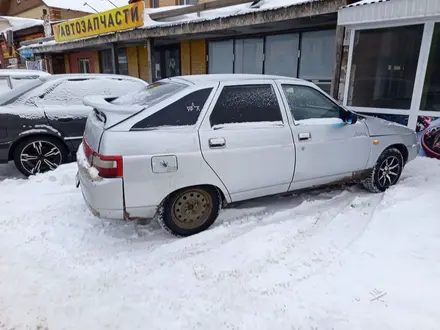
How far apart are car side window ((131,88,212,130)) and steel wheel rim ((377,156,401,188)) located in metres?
2.76

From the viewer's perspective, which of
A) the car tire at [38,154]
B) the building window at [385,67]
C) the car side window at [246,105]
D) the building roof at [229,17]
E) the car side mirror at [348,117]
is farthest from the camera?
the building roof at [229,17]

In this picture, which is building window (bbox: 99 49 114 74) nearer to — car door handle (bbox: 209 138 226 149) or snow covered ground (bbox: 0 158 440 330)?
snow covered ground (bbox: 0 158 440 330)

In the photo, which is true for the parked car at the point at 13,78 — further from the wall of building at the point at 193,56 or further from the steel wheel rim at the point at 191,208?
the steel wheel rim at the point at 191,208

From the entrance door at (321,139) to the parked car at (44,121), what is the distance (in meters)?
2.99

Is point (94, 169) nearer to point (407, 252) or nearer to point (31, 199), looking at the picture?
point (31, 199)

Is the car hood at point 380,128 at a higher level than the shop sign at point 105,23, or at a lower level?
lower

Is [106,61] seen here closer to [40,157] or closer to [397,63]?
[40,157]

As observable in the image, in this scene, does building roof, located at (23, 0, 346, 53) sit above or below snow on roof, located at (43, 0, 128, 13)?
below

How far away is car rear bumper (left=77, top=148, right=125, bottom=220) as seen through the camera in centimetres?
294

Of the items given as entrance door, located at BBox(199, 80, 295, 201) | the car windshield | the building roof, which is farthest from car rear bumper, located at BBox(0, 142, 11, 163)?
the building roof

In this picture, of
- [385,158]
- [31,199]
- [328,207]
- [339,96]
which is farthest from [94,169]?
[339,96]

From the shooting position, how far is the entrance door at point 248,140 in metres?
3.28

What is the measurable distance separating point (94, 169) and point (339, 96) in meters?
5.24

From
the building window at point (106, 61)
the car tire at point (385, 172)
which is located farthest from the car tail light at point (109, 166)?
the building window at point (106, 61)
